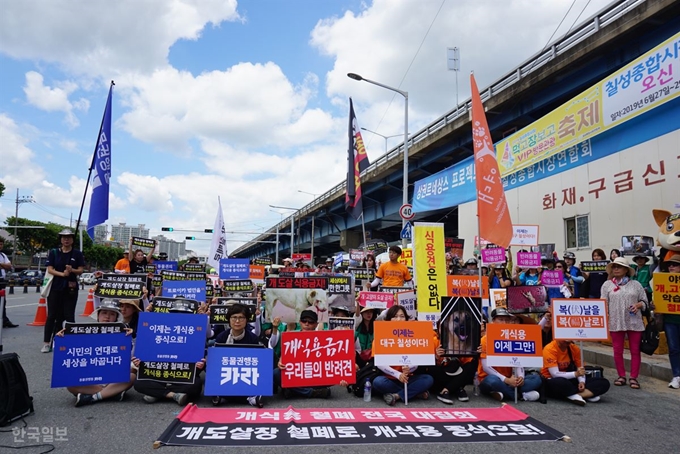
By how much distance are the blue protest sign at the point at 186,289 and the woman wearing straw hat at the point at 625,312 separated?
7.51 meters

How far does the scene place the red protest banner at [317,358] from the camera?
5.75 meters

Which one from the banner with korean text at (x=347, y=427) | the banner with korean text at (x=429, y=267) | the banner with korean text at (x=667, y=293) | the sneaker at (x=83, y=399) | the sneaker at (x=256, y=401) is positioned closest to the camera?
the banner with korean text at (x=347, y=427)

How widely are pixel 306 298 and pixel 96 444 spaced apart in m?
3.74

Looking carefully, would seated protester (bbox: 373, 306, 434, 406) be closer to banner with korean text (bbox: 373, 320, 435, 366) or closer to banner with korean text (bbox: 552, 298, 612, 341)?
banner with korean text (bbox: 373, 320, 435, 366)

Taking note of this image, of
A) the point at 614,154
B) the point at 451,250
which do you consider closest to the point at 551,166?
the point at 614,154

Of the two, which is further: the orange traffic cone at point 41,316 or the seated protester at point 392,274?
the orange traffic cone at point 41,316

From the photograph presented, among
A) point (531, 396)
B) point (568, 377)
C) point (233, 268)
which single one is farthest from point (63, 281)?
point (568, 377)

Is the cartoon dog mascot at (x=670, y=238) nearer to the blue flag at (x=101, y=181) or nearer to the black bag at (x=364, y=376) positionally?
the black bag at (x=364, y=376)

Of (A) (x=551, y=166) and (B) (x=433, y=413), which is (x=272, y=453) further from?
(A) (x=551, y=166)

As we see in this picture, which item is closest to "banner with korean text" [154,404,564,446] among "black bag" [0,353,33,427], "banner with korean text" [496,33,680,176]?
"black bag" [0,353,33,427]

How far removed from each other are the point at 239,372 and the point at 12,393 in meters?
2.22

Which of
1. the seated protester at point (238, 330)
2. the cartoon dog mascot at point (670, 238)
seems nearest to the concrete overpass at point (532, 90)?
the cartoon dog mascot at point (670, 238)

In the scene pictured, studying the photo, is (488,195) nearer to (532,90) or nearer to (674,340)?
(674,340)

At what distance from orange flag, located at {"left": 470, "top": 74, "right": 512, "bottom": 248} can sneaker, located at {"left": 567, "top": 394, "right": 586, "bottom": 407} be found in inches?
90.3
